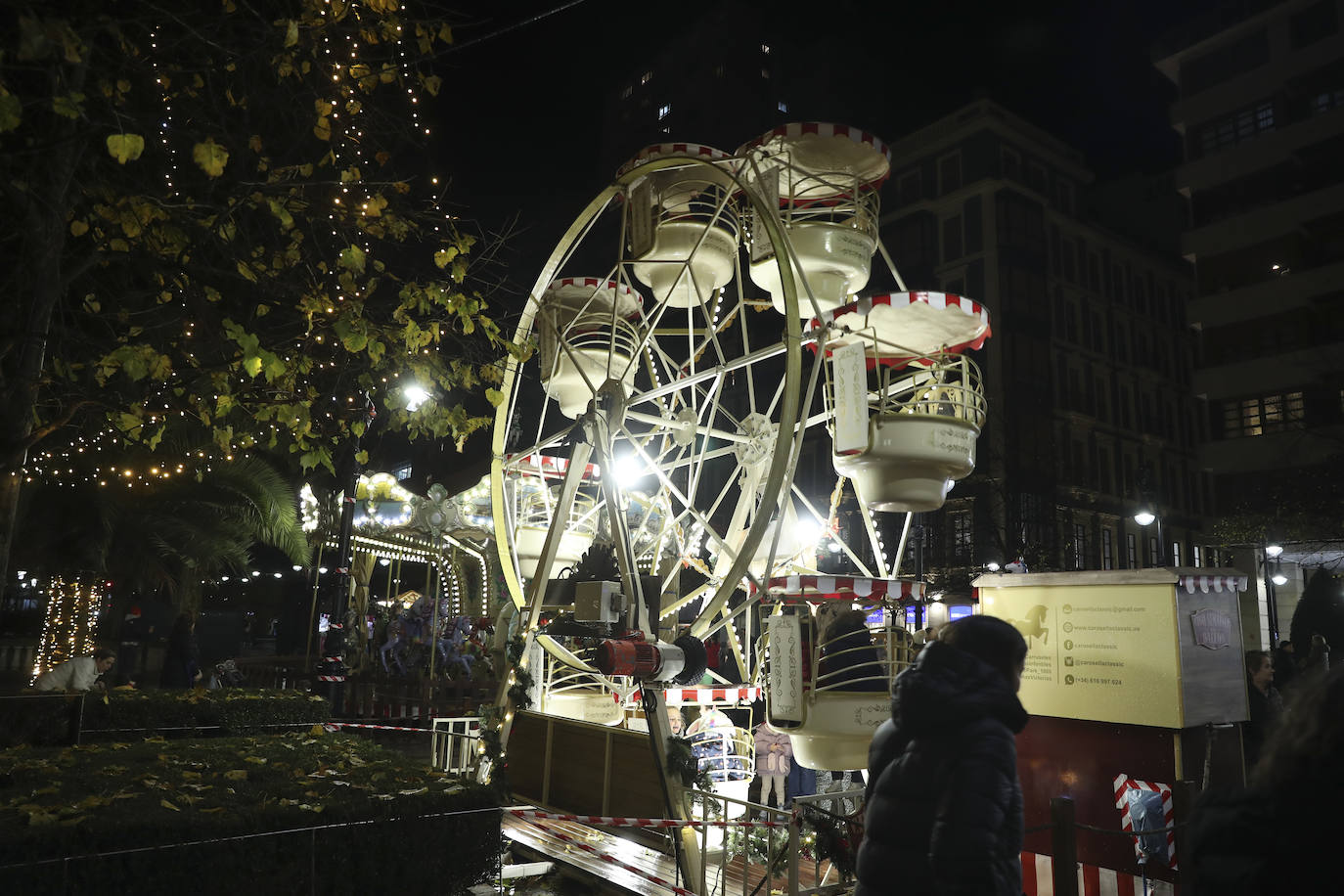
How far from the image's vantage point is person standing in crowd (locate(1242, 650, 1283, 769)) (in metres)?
8.13

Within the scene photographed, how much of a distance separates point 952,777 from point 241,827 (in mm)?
3341

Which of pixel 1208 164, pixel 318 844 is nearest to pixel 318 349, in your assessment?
pixel 318 844

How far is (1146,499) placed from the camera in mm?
19516

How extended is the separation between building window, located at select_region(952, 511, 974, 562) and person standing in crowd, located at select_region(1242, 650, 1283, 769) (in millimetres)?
30208

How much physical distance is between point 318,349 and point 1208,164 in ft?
127

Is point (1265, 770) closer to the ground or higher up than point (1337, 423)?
closer to the ground

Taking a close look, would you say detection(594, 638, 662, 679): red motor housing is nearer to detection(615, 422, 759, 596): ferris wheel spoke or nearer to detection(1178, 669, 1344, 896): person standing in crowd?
detection(615, 422, 759, 596): ferris wheel spoke

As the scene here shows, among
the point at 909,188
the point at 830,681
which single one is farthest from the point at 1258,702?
the point at 909,188

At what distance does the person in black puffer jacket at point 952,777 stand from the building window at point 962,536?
36.7 m

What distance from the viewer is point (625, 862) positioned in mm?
8062

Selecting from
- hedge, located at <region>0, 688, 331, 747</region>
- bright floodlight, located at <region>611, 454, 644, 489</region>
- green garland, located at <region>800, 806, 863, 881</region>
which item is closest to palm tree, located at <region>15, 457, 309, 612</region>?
hedge, located at <region>0, 688, 331, 747</region>

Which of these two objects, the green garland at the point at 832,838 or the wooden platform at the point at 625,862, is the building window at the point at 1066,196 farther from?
the green garland at the point at 832,838

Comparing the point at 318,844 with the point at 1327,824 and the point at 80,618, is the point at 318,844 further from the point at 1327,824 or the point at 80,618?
the point at 80,618

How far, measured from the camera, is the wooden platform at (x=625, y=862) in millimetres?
7514
